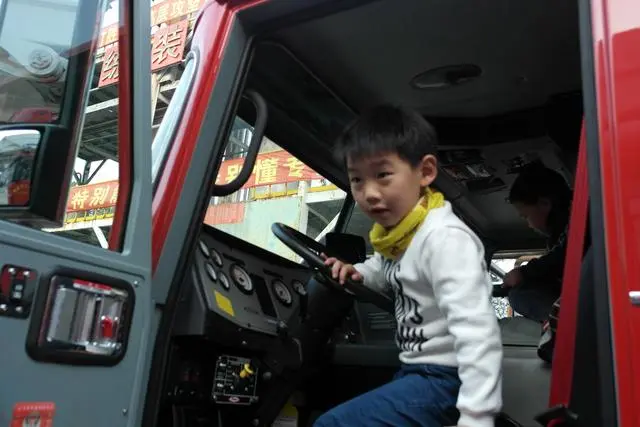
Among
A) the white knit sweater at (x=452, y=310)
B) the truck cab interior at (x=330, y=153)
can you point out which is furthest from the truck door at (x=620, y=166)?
the truck cab interior at (x=330, y=153)

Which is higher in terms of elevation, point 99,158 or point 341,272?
point 99,158

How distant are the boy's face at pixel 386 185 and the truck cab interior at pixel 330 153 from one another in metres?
0.23

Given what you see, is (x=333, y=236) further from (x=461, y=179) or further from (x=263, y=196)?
(x=461, y=179)

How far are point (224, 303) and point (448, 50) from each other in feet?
3.71

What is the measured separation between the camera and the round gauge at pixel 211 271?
73.8 inches

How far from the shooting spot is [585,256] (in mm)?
1228

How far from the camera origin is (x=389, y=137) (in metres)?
1.64

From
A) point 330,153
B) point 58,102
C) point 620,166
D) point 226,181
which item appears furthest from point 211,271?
point 620,166

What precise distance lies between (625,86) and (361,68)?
1.23 meters

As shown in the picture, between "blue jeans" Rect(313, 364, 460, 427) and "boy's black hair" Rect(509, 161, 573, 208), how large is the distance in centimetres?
118

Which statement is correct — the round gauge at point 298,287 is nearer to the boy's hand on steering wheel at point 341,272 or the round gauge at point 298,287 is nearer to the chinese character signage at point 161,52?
the boy's hand on steering wheel at point 341,272

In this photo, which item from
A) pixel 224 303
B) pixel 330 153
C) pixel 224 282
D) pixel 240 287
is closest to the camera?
pixel 224 303

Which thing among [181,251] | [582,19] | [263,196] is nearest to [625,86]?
[582,19]

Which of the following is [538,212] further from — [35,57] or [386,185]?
[35,57]
